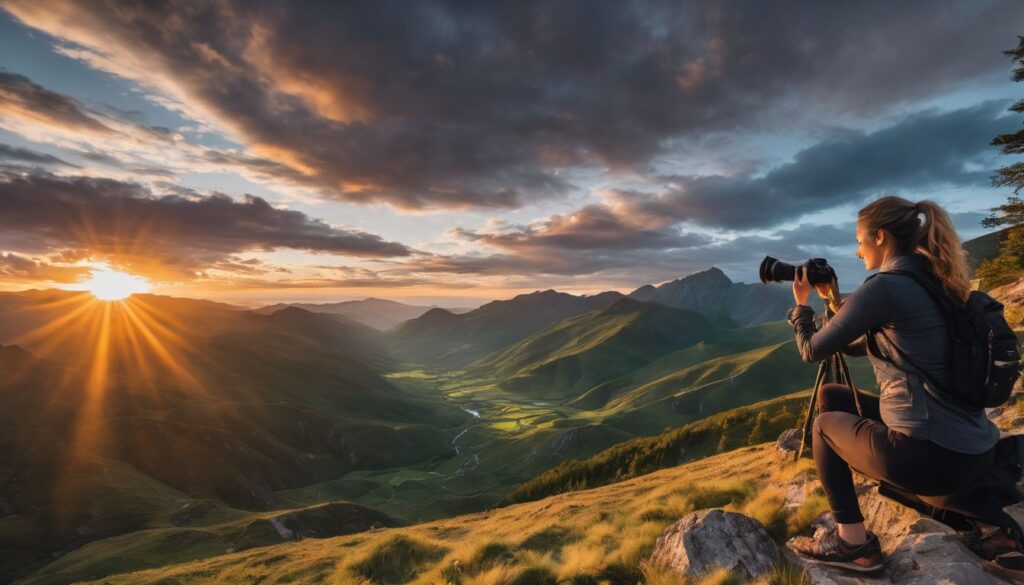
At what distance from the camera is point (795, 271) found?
23.1 feet

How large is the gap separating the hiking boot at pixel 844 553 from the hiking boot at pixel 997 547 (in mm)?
1046

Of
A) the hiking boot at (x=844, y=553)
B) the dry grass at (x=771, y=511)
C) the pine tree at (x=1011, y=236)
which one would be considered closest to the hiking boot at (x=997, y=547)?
the hiking boot at (x=844, y=553)

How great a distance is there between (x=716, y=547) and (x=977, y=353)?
4534mm

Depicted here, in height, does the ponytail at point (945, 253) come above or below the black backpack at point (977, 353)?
above

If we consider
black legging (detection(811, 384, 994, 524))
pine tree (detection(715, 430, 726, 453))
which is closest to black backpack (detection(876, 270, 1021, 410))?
black legging (detection(811, 384, 994, 524))

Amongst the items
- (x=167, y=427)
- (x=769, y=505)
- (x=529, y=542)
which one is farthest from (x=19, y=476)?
(x=769, y=505)

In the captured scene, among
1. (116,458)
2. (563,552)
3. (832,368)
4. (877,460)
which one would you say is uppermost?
(832,368)

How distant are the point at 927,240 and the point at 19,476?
154 m

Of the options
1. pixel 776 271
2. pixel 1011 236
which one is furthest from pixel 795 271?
pixel 1011 236

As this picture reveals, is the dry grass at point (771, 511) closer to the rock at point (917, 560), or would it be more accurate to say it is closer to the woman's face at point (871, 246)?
the rock at point (917, 560)

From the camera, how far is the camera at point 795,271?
670cm

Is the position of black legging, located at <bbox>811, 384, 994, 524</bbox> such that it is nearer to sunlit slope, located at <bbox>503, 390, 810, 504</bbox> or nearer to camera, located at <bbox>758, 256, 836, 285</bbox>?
camera, located at <bbox>758, 256, 836, 285</bbox>

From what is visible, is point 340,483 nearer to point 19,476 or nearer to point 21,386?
point 19,476

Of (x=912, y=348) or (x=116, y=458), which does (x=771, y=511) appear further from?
(x=116, y=458)
